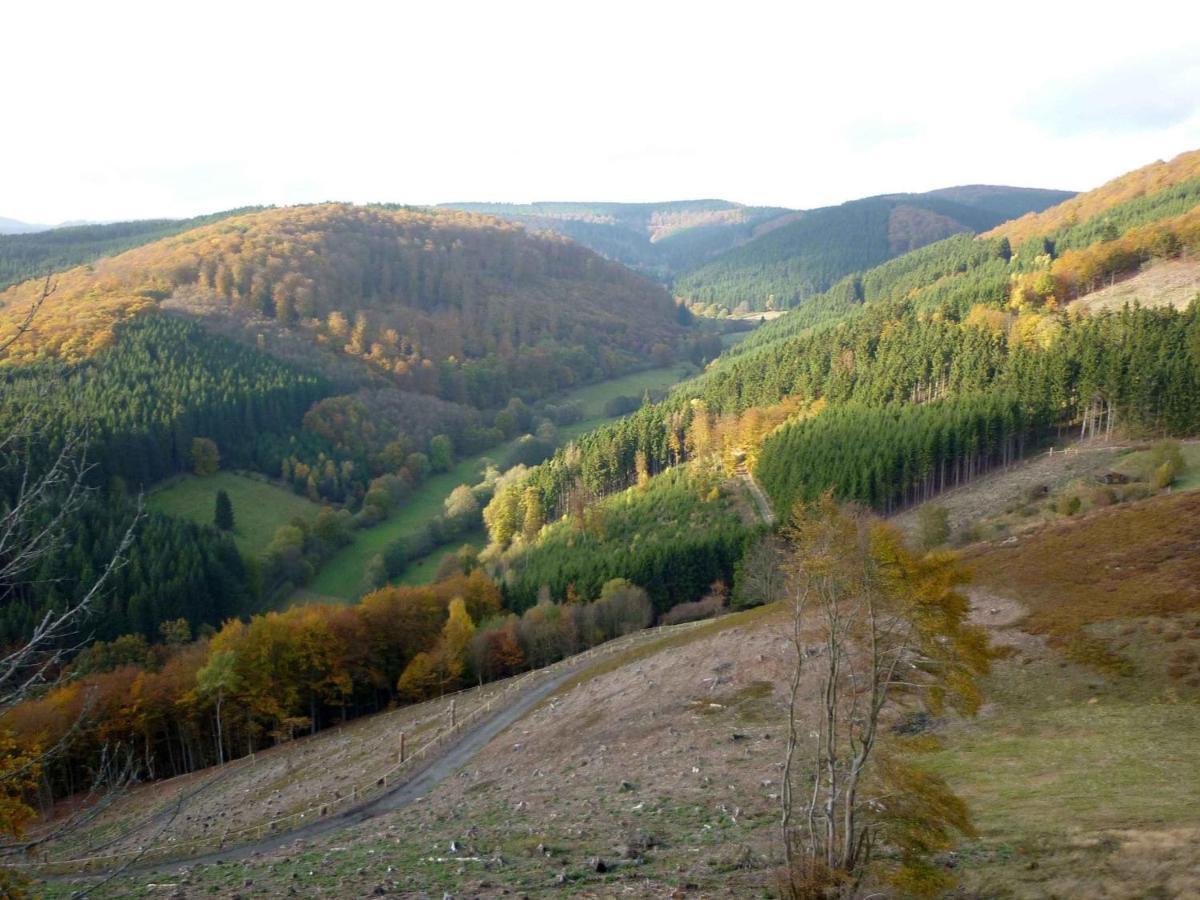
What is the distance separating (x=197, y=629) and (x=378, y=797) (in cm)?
6506

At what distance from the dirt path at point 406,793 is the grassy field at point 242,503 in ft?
232

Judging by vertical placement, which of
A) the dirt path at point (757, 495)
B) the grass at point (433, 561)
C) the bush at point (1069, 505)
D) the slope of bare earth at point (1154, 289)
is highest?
the slope of bare earth at point (1154, 289)

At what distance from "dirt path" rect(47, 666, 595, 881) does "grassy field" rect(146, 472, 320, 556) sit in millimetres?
70683

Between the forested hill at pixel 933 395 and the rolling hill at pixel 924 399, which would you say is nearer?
the forested hill at pixel 933 395

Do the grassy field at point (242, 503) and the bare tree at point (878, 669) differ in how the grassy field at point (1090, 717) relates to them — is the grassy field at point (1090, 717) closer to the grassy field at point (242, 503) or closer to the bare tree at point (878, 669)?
the bare tree at point (878, 669)

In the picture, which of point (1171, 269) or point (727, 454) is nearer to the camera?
point (727, 454)

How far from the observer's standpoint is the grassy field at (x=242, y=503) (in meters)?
113

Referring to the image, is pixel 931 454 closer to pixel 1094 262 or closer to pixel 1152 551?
pixel 1152 551

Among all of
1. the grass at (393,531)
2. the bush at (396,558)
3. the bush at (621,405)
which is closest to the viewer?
the grass at (393,531)

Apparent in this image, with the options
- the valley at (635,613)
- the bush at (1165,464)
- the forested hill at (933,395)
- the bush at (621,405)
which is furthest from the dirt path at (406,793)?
the bush at (621,405)

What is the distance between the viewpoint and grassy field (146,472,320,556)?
11294cm

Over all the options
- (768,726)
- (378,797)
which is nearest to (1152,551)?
(768,726)

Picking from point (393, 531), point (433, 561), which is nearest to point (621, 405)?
point (393, 531)

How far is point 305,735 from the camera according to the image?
6550 centimetres
